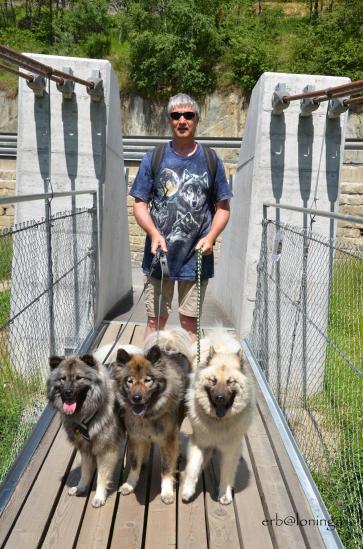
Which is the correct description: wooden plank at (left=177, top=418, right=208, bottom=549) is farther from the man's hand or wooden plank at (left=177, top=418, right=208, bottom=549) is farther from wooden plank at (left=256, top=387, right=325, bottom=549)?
the man's hand

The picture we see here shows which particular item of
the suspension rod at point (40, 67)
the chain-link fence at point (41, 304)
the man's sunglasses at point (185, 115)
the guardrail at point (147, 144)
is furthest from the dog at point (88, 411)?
the guardrail at point (147, 144)

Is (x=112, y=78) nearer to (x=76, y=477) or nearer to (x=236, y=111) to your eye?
(x=76, y=477)

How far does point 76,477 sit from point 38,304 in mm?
1859

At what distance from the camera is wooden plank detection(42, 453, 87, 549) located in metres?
Answer: 2.33

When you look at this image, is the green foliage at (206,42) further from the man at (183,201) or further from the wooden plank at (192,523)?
the wooden plank at (192,523)

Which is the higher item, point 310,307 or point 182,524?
point 310,307

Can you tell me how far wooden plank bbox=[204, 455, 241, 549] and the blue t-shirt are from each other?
1315 millimetres

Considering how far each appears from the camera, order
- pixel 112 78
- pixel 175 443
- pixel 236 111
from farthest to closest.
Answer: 1. pixel 236 111
2. pixel 112 78
3. pixel 175 443

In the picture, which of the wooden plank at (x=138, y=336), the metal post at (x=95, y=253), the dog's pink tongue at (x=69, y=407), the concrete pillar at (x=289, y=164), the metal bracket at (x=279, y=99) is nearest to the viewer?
the dog's pink tongue at (x=69, y=407)

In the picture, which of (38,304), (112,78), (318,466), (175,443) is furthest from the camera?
(112,78)

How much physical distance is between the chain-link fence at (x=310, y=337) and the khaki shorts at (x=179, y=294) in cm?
81

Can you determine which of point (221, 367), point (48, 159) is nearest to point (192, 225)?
point (221, 367)

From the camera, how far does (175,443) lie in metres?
2.77

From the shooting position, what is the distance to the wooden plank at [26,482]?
2408 mm
